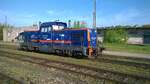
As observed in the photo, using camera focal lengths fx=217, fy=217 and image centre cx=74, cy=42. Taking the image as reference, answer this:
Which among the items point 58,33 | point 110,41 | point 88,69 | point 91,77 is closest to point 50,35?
point 58,33

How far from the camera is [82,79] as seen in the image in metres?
10.7

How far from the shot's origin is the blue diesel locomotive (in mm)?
18391

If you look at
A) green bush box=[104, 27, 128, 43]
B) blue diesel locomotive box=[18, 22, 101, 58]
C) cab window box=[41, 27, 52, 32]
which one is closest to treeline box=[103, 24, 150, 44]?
green bush box=[104, 27, 128, 43]

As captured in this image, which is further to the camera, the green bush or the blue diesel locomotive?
the green bush

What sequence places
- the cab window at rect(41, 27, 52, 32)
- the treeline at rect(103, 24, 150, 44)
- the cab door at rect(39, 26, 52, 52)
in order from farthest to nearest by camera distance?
the treeline at rect(103, 24, 150, 44)
the cab window at rect(41, 27, 52, 32)
the cab door at rect(39, 26, 52, 52)

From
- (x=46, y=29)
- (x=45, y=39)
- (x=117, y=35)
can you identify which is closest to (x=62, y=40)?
(x=45, y=39)

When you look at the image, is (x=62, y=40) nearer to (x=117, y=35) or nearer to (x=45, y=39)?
(x=45, y=39)

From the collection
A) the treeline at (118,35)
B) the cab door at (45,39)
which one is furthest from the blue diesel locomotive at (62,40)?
the treeline at (118,35)

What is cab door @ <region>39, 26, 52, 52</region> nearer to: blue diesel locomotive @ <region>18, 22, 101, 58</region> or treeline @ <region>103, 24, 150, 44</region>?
blue diesel locomotive @ <region>18, 22, 101, 58</region>

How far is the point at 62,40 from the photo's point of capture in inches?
811

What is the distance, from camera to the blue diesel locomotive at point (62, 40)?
60.3ft

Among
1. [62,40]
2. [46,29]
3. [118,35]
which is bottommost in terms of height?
[62,40]

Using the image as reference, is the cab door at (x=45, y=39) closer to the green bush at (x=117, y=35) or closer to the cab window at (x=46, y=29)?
the cab window at (x=46, y=29)

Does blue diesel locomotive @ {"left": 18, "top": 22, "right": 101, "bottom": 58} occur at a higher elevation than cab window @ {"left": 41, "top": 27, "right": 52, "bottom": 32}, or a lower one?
lower
